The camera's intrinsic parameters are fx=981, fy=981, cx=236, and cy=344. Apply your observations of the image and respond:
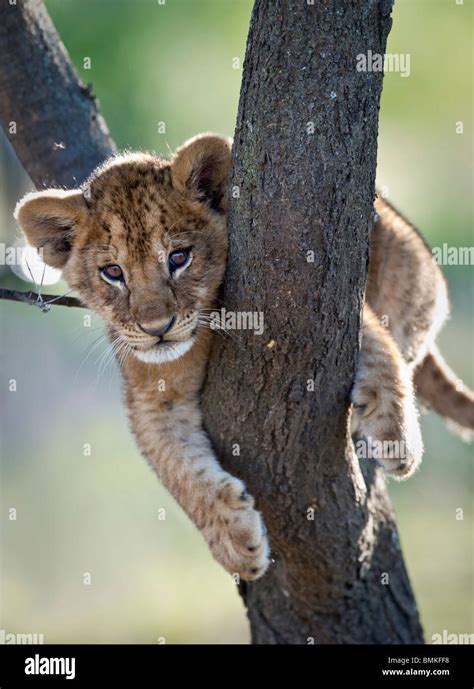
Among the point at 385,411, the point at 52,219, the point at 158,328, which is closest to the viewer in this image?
the point at 158,328

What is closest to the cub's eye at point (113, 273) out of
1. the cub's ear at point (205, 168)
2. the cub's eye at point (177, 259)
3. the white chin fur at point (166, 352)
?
the cub's eye at point (177, 259)

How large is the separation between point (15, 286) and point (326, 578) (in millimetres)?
2921

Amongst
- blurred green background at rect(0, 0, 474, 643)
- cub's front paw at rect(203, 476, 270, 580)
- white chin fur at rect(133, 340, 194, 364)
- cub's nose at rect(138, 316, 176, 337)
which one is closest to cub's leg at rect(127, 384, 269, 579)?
cub's front paw at rect(203, 476, 270, 580)

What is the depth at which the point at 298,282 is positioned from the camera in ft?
12.6

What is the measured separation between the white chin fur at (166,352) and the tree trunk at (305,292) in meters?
0.14

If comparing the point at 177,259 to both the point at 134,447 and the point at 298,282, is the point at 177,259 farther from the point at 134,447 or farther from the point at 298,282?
the point at 134,447

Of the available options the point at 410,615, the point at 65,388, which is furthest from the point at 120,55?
the point at 410,615

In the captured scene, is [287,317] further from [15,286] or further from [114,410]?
[114,410]

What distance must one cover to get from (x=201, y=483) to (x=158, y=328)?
0.76 meters

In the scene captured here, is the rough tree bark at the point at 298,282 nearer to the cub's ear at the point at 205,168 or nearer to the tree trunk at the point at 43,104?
the tree trunk at the point at 43,104

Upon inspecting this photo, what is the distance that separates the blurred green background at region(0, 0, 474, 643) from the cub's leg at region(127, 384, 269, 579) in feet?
18.3

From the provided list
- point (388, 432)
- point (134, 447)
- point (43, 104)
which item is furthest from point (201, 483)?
point (134, 447)

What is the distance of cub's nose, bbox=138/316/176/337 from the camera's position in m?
4.19

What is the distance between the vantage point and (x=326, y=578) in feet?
16.2
